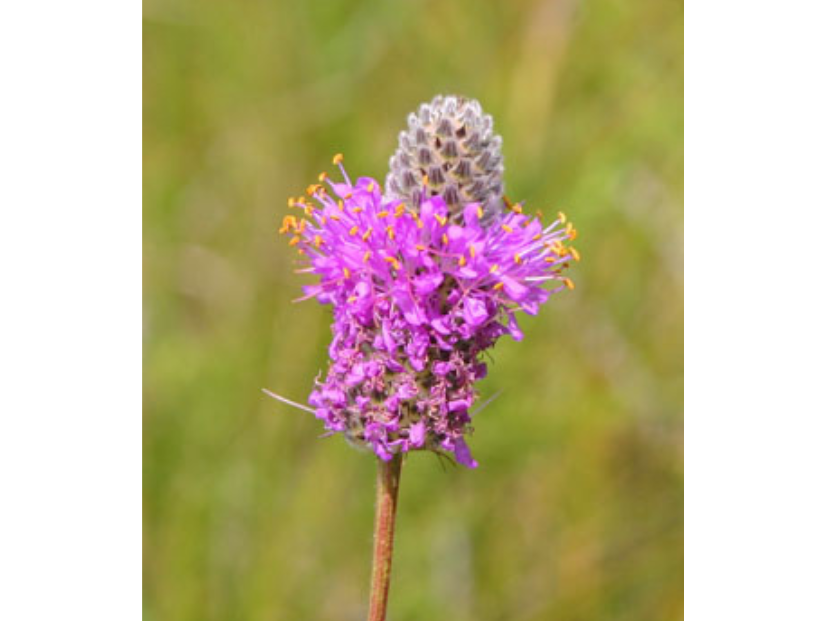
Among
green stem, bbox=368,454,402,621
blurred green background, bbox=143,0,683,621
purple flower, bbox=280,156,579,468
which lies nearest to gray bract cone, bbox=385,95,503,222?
purple flower, bbox=280,156,579,468

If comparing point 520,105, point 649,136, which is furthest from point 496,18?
point 649,136

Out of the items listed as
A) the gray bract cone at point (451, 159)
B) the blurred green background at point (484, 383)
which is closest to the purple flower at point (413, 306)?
the gray bract cone at point (451, 159)

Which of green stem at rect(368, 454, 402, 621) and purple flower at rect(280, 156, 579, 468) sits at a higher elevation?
purple flower at rect(280, 156, 579, 468)

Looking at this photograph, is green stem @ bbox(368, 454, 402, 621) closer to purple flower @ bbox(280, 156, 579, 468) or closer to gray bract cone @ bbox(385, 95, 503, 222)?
purple flower @ bbox(280, 156, 579, 468)

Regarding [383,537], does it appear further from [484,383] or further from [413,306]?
[484,383]

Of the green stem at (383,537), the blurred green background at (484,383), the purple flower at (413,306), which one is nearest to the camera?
the green stem at (383,537)

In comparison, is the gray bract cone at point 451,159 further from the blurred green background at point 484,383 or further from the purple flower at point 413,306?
the blurred green background at point 484,383

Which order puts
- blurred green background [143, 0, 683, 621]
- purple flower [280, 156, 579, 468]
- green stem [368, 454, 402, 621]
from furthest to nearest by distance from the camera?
blurred green background [143, 0, 683, 621]
purple flower [280, 156, 579, 468]
green stem [368, 454, 402, 621]
